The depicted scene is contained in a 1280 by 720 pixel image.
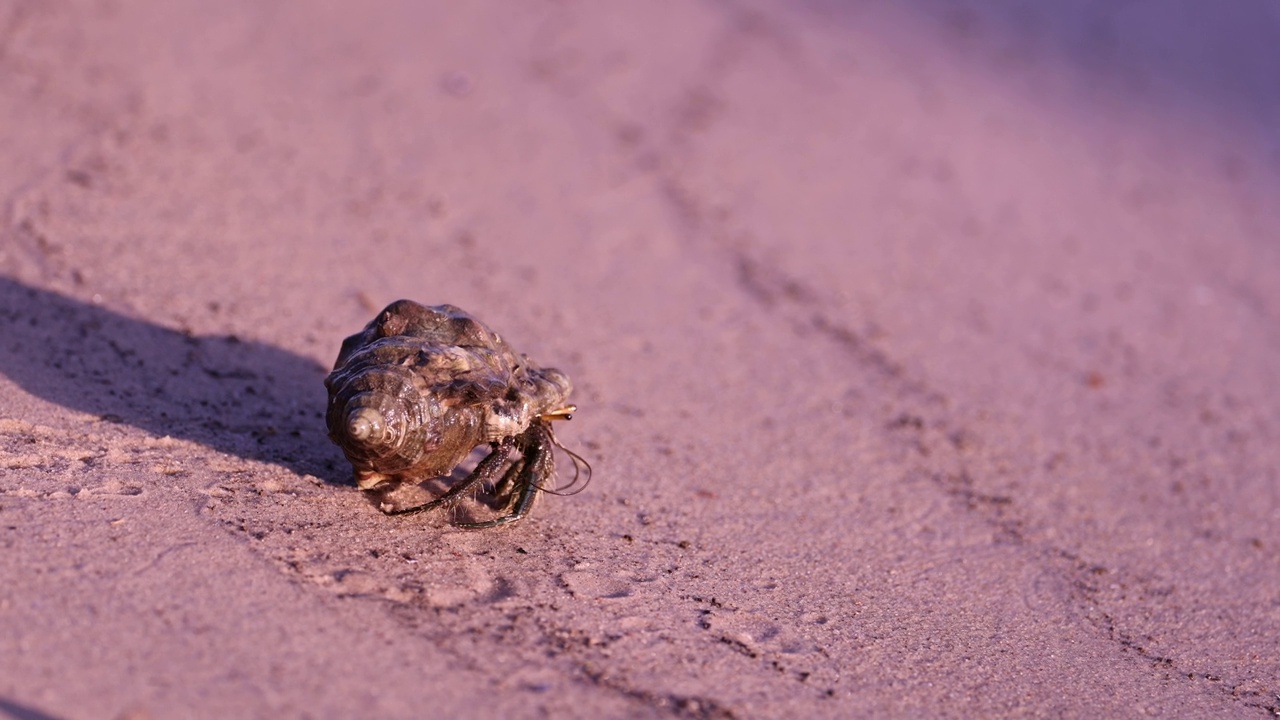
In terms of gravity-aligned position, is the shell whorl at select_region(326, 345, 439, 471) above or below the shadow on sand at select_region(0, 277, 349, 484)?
above

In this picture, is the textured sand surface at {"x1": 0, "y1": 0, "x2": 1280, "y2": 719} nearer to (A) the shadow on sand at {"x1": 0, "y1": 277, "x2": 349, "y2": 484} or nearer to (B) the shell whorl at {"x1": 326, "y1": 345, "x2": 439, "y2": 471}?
(A) the shadow on sand at {"x1": 0, "y1": 277, "x2": 349, "y2": 484}

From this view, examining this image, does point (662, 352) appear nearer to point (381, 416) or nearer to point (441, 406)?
point (441, 406)

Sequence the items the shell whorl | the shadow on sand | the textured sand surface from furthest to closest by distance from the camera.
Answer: the shadow on sand
the shell whorl
the textured sand surface

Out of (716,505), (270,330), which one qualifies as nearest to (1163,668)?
(716,505)

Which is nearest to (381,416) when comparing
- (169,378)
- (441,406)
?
(441,406)

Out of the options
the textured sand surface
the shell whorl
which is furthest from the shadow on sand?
the shell whorl

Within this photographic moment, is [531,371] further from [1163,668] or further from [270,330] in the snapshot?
[1163,668]

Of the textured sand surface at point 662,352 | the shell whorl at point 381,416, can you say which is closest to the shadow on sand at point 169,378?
the textured sand surface at point 662,352
